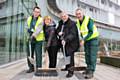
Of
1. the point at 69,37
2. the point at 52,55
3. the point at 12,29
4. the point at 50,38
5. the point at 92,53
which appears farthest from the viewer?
the point at 12,29

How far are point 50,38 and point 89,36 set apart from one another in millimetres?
1018

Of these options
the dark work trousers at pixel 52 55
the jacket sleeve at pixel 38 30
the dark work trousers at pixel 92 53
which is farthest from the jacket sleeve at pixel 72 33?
the jacket sleeve at pixel 38 30

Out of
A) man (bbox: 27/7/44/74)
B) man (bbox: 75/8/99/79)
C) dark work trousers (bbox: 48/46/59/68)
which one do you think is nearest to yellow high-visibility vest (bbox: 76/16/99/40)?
man (bbox: 75/8/99/79)

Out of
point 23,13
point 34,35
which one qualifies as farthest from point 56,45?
point 23,13

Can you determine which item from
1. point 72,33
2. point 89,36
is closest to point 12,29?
point 72,33

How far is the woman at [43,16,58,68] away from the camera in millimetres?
8359

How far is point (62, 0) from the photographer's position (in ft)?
162

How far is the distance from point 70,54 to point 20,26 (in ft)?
32.8

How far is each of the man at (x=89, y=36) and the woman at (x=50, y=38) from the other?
747 mm

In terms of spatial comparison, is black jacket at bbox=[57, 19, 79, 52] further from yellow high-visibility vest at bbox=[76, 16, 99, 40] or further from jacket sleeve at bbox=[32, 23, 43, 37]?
jacket sleeve at bbox=[32, 23, 43, 37]

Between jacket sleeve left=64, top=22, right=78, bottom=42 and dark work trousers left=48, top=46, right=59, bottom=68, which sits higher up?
jacket sleeve left=64, top=22, right=78, bottom=42

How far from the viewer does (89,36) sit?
7.93m

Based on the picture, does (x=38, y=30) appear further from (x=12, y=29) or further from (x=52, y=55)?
(x=12, y=29)

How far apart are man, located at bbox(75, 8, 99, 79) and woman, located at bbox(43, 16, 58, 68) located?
0.75 m
